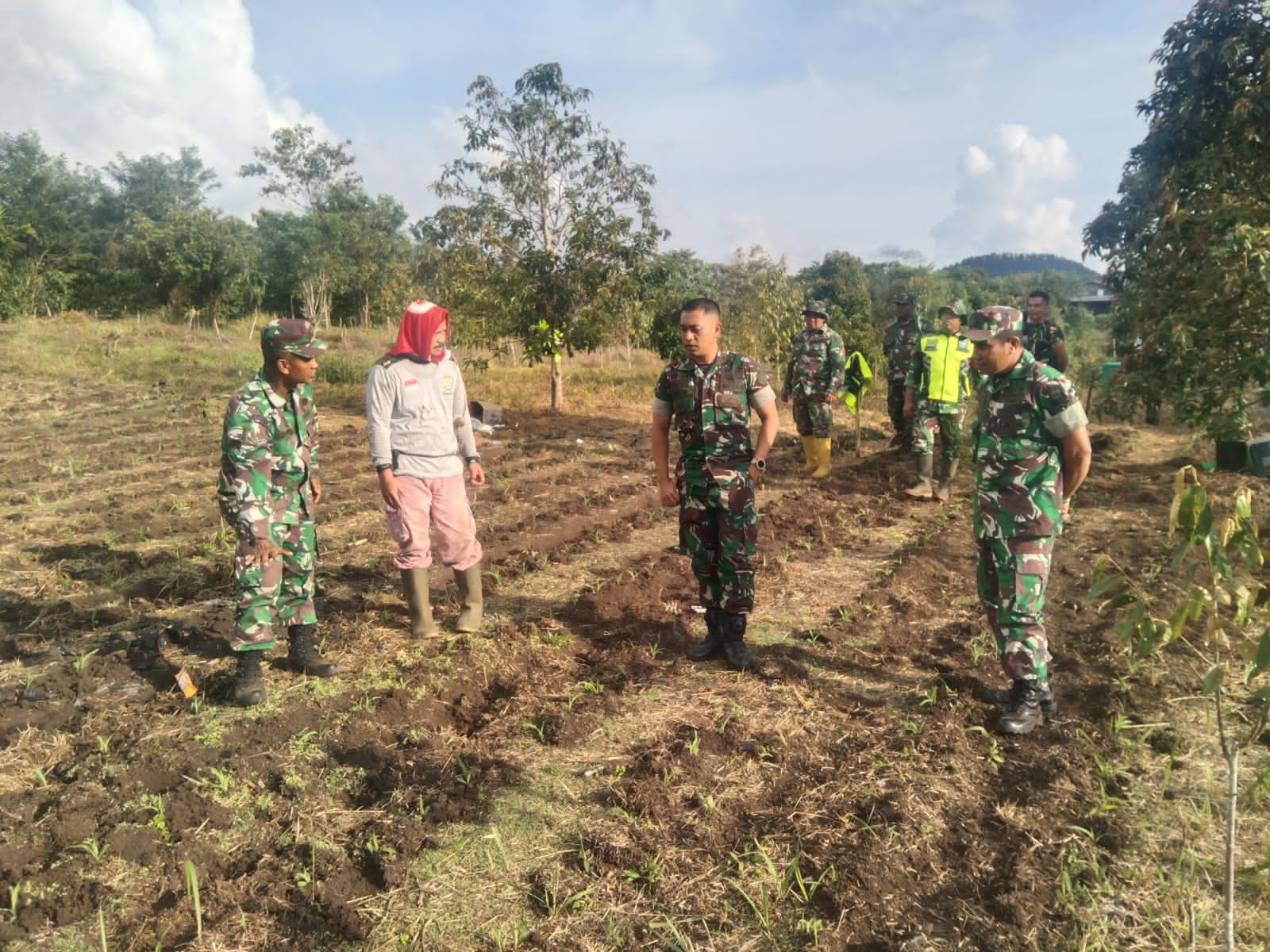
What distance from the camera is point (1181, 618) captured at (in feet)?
5.35

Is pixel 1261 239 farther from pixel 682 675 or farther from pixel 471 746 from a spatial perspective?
pixel 471 746

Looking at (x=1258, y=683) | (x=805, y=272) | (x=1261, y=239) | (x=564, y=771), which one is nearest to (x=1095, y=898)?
(x=564, y=771)

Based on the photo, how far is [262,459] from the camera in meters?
3.56

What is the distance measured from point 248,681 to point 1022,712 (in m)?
3.46

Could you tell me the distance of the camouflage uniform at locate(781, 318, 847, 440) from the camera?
789cm

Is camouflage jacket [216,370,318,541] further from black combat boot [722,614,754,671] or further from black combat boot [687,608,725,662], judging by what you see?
black combat boot [722,614,754,671]

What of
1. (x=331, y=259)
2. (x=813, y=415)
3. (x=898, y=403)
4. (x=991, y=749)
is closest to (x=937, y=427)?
(x=813, y=415)

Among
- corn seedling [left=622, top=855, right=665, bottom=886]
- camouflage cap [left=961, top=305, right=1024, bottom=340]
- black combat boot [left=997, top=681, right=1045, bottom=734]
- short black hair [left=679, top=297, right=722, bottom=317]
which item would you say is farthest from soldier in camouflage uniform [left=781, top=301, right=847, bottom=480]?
corn seedling [left=622, top=855, right=665, bottom=886]

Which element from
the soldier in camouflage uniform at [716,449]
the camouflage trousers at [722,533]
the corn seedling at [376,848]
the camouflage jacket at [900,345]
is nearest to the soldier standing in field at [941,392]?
the camouflage jacket at [900,345]

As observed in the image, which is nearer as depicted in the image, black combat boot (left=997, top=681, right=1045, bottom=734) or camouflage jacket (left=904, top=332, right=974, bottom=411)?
black combat boot (left=997, top=681, right=1045, bottom=734)

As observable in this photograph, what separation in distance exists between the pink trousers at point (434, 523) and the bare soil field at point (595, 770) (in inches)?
18.6

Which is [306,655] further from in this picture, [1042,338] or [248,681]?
[1042,338]

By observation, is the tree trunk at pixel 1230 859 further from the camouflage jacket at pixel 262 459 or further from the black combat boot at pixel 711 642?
the camouflage jacket at pixel 262 459

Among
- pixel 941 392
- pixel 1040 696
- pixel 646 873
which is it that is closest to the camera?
pixel 646 873
